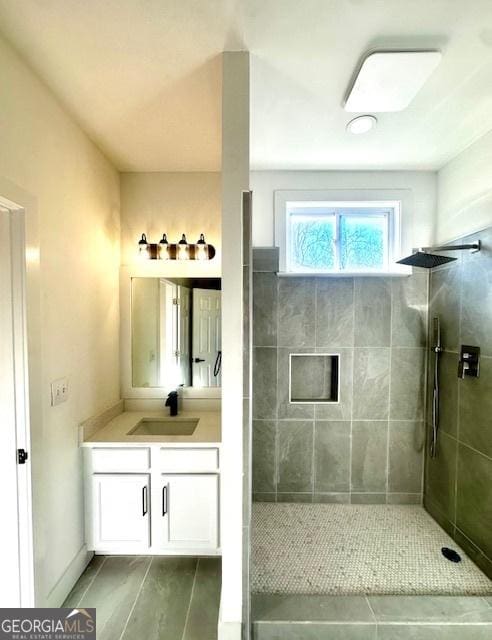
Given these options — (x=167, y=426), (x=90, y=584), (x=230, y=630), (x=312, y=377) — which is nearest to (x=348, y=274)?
(x=312, y=377)

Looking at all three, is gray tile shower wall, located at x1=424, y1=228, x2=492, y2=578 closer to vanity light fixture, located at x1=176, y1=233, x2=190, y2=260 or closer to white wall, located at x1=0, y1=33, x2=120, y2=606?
vanity light fixture, located at x1=176, y1=233, x2=190, y2=260

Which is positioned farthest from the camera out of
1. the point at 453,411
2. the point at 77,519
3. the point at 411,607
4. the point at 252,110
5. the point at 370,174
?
the point at 370,174

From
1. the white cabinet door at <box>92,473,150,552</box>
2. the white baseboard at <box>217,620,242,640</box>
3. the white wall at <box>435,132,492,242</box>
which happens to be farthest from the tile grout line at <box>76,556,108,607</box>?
the white wall at <box>435,132,492,242</box>

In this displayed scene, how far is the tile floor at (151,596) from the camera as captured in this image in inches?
56.5

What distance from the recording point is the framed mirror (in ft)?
7.49

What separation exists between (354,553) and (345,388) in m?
1.05

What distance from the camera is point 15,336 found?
130 cm

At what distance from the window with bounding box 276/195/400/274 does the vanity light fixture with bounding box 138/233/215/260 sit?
68cm

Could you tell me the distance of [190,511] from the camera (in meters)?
1.76

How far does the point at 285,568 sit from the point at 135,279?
2201mm

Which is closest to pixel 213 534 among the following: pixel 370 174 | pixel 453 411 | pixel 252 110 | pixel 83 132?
pixel 453 411

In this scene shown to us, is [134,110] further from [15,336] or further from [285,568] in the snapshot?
[285,568]

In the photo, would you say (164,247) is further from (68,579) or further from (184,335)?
(68,579)

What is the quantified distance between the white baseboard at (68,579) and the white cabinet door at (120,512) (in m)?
0.09
